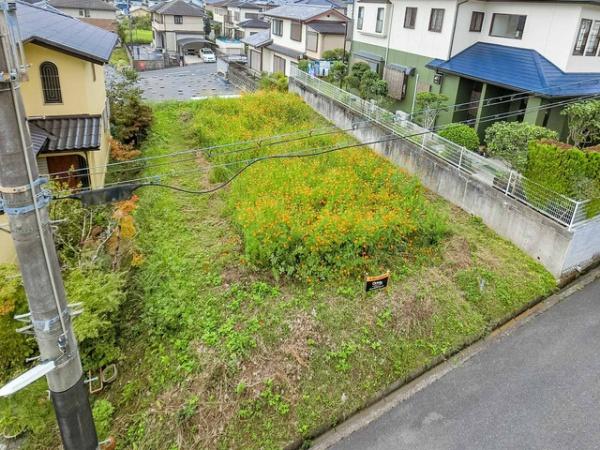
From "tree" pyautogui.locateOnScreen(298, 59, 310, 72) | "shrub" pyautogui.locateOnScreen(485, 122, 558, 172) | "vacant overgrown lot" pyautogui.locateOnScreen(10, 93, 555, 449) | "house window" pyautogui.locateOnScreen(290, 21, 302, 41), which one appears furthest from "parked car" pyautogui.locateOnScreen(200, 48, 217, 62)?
"shrub" pyautogui.locateOnScreen(485, 122, 558, 172)

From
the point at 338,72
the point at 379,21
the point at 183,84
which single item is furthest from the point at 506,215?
the point at 183,84

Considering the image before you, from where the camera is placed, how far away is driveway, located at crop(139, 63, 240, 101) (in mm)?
26938

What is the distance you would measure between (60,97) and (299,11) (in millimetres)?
19839

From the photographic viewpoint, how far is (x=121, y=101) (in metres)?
17.7

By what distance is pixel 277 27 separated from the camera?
95.4 ft

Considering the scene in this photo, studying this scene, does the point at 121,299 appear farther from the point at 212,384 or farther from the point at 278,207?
the point at 278,207

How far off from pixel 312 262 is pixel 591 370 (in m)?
5.50

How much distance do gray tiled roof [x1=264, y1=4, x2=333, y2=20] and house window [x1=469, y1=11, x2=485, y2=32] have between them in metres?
11.6

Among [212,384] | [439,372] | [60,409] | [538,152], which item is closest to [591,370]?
[439,372]

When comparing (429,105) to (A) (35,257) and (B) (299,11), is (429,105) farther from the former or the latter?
(B) (299,11)

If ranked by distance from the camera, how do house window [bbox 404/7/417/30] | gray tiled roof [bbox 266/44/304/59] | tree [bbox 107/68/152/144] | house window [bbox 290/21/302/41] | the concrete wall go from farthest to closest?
1. gray tiled roof [bbox 266/44/304/59]
2. house window [bbox 290/21/302/41]
3. house window [bbox 404/7/417/30]
4. tree [bbox 107/68/152/144]
5. the concrete wall

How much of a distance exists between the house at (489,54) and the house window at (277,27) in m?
9.21

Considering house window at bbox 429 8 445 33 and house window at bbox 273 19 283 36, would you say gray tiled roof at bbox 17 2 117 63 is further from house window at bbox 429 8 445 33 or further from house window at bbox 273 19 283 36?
house window at bbox 273 19 283 36

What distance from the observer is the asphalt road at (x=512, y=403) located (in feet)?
20.9
